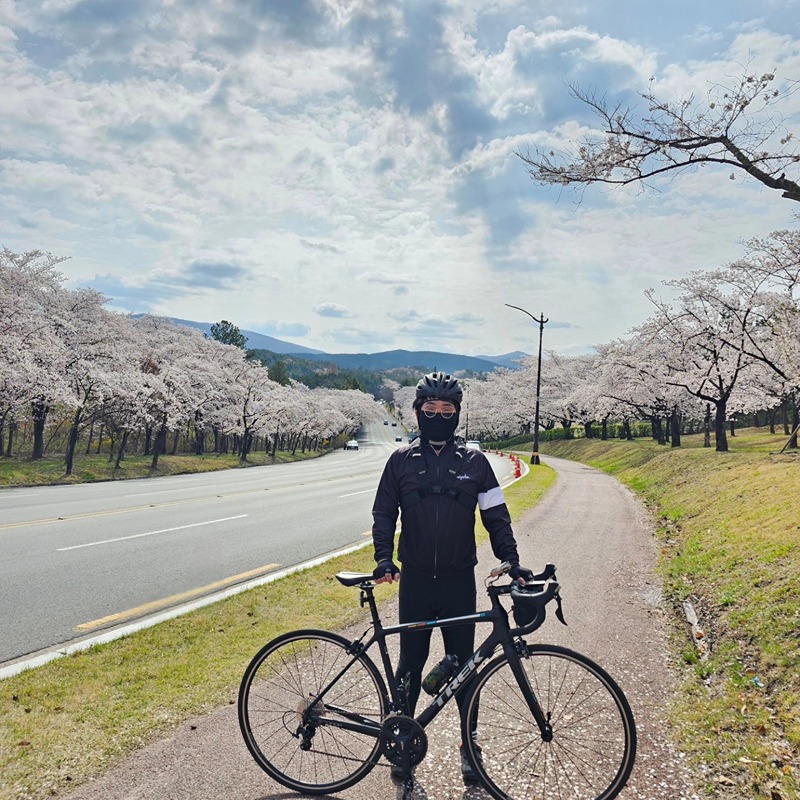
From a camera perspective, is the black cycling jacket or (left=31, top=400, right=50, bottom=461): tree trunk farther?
(left=31, top=400, right=50, bottom=461): tree trunk

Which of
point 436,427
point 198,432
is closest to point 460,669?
point 436,427

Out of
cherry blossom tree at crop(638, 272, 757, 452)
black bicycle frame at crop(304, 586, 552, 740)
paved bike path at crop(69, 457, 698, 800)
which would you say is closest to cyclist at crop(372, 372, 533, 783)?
black bicycle frame at crop(304, 586, 552, 740)

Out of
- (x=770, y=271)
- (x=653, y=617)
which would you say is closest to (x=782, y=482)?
(x=770, y=271)

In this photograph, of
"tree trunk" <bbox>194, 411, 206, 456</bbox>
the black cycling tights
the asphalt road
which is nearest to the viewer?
the black cycling tights

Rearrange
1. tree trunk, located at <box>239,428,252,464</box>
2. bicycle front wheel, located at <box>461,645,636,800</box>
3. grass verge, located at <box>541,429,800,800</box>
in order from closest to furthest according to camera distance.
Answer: bicycle front wheel, located at <box>461,645,636,800</box> < grass verge, located at <box>541,429,800,800</box> < tree trunk, located at <box>239,428,252,464</box>

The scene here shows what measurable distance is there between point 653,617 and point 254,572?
5538 mm

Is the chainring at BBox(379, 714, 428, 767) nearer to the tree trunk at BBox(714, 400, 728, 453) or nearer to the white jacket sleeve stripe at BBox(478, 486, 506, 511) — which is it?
the white jacket sleeve stripe at BBox(478, 486, 506, 511)

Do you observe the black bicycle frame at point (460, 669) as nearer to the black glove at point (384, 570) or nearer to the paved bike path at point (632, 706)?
the black glove at point (384, 570)

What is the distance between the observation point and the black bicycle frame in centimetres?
315

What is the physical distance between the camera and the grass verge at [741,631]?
3.60 meters

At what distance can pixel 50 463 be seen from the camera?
27.4 metres

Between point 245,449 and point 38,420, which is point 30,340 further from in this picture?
point 245,449

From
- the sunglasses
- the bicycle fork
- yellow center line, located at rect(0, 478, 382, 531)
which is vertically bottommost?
yellow center line, located at rect(0, 478, 382, 531)

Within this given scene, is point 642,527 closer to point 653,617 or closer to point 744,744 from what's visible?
point 653,617
